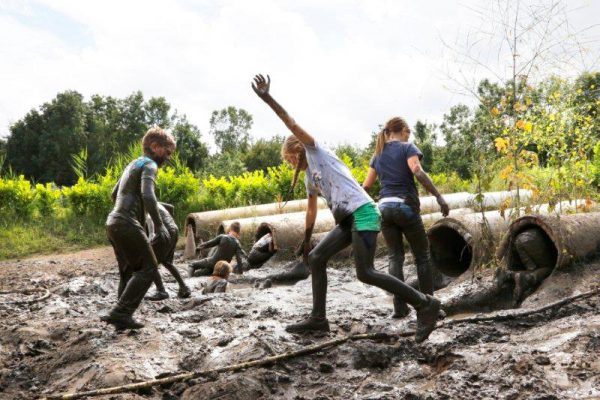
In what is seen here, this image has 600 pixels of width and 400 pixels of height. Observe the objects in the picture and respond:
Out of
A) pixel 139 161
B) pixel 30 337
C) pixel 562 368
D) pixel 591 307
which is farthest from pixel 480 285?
pixel 30 337

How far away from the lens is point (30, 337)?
215 inches

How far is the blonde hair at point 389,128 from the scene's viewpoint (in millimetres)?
5648

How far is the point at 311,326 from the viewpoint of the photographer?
5008mm

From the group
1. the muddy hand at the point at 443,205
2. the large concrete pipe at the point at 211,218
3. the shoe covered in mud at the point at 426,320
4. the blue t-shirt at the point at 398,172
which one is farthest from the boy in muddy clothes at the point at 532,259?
the large concrete pipe at the point at 211,218

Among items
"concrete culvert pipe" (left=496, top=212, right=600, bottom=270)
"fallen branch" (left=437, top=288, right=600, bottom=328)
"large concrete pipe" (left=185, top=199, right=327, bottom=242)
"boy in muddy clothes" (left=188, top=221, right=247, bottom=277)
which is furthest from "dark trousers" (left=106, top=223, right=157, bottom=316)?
"large concrete pipe" (left=185, top=199, right=327, bottom=242)

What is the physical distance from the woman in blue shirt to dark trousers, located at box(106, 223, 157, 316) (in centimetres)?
209

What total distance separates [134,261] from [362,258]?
6.60 feet

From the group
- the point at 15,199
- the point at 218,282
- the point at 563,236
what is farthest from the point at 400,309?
the point at 15,199

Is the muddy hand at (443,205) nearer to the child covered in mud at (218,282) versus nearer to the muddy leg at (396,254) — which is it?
the muddy leg at (396,254)

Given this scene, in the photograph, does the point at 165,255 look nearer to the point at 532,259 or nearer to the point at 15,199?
the point at 532,259

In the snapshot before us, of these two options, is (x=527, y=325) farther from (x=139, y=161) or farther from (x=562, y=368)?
(x=139, y=161)

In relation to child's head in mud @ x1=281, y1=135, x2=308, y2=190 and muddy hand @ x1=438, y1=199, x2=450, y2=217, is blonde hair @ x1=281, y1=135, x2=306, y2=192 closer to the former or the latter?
child's head in mud @ x1=281, y1=135, x2=308, y2=190

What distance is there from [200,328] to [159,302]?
1.46m

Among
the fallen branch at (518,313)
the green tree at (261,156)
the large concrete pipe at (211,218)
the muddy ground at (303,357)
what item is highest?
the green tree at (261,156)
